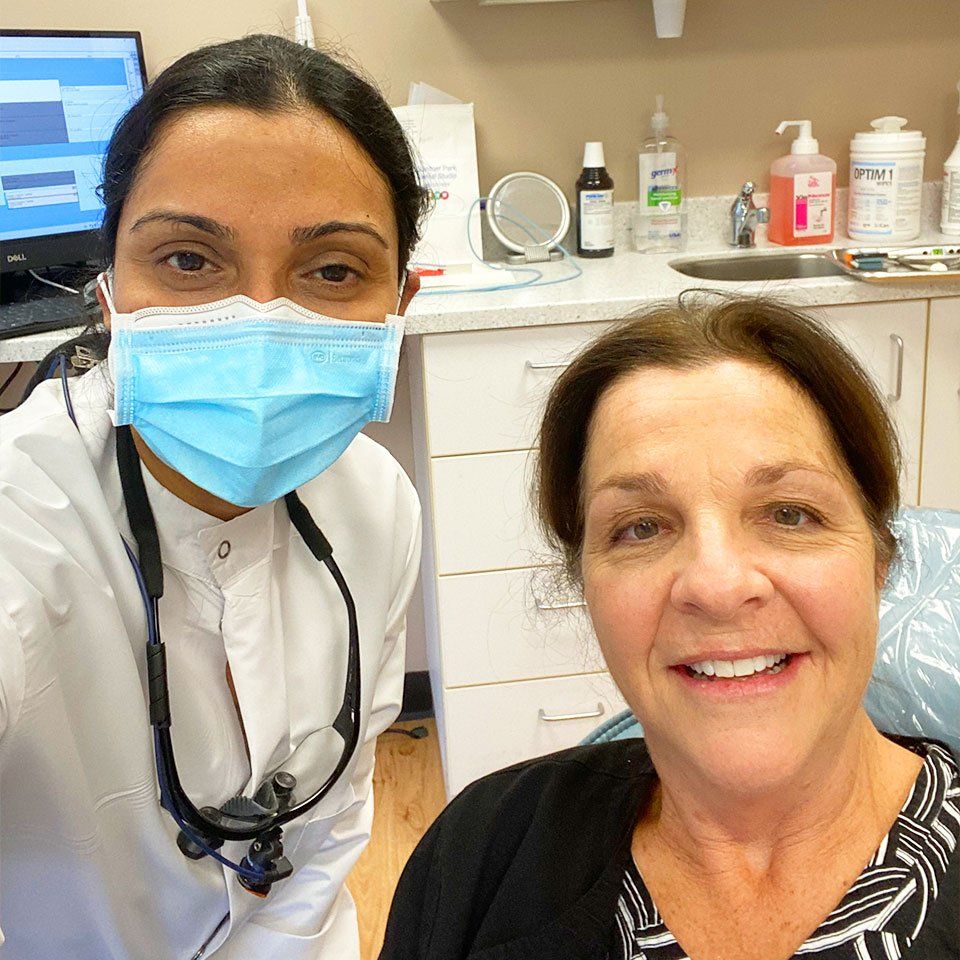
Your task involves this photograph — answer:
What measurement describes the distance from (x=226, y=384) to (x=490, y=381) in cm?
102

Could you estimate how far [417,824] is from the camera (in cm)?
232

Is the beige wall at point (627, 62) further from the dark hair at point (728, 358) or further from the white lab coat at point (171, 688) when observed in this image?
the dark hair at point (728, 358)

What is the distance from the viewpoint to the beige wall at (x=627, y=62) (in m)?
2.42

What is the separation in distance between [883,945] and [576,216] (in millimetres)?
2037

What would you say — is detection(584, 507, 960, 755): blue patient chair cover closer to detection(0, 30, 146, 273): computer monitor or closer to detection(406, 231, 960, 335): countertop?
detection(406, 231, 960, 335): countertop

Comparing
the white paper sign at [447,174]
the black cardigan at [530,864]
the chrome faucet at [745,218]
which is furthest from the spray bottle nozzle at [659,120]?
the black cardigan at [530,864]

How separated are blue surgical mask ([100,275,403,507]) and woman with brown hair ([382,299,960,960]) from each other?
28cm

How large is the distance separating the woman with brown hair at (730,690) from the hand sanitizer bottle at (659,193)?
60.7 inches

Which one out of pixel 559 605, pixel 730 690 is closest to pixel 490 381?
pixel 559 605

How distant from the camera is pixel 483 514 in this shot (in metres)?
2.13

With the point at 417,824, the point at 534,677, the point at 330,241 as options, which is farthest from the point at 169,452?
the point at 417,824

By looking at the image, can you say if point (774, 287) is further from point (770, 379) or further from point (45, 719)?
point (45, 719)

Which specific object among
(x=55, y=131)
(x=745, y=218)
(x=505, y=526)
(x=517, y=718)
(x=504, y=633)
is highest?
(x=55, y=131)

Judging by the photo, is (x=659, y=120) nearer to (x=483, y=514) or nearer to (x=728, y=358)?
(x=483, y=514)
